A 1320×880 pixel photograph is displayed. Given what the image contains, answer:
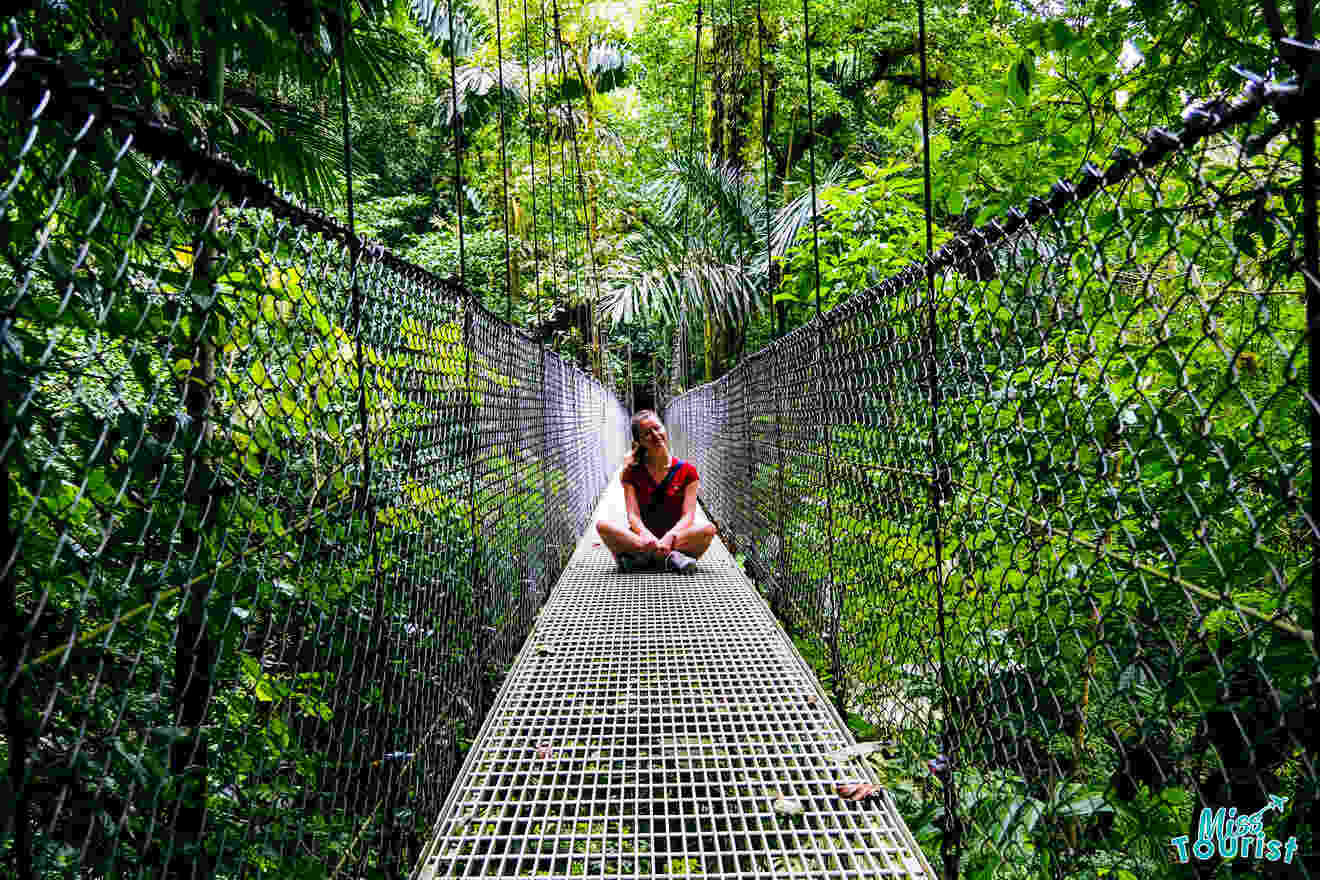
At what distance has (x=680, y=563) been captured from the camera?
12.5 ft

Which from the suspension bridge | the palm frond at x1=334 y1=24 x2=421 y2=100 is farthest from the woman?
the palm frond at x1=334 y1=24 x2=421 y2=100

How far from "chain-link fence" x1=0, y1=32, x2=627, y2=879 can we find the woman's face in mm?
2378

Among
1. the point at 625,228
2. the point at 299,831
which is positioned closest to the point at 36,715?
the point at 299,831

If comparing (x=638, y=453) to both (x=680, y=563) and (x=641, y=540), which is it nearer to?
(x=641, y=540)

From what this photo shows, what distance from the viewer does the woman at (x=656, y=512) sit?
3.86 metres

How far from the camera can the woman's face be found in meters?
4.07

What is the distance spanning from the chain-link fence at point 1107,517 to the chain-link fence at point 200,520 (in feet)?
3.72

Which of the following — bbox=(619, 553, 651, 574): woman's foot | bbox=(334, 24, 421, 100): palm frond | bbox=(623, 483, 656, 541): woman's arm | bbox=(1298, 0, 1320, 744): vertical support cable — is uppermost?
bbox=(334, 24, 421, 100): palm frond

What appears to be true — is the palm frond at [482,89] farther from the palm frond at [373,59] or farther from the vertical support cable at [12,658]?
the vertical support cable at [12,658]

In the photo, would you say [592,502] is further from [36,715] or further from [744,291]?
[36,715]

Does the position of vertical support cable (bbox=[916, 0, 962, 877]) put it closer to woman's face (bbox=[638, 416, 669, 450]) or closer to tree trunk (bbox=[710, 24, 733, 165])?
woman's face (bbox=[638, 416, 669, 450])

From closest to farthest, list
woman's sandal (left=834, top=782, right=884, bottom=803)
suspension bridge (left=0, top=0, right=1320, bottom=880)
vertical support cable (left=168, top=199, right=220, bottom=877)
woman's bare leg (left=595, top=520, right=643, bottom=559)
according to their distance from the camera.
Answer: suspension bridge (left=0, top=0, right=1320, bottom=880)
vertical support cable (left=168, top=199, right=220, bottom=877)
woman's sandal (left=834, top=782, right=884, bottom=803)
woman's bare leg (left=595, top=520, right=643, bottom=559)

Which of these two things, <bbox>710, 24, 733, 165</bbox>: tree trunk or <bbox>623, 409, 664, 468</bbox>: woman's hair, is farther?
<bbox>710, 24, 733, 165</bbox>: tree trunk

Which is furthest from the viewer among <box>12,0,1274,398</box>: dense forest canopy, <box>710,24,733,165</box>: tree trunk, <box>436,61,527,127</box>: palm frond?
<box>436,61,527,127</box>: palm frond
